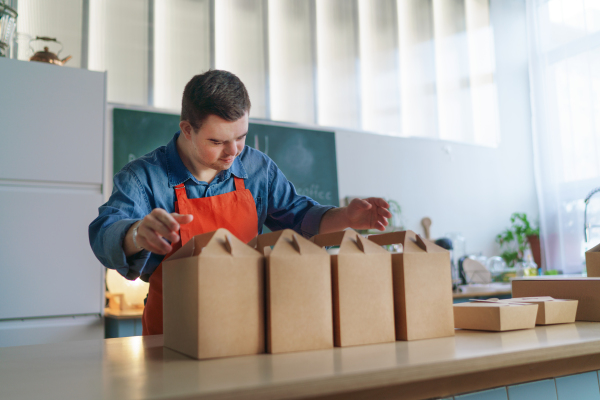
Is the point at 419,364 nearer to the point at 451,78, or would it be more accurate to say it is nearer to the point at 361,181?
the point at 361,181

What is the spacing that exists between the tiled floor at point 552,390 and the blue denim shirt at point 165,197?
2.14ft

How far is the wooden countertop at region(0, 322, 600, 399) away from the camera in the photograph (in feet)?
1.84

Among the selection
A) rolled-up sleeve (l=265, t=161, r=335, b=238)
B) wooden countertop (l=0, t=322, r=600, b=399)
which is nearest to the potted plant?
rolled-up sleeve (l=265, t=161, r=335, b=238)

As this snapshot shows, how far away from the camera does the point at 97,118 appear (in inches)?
96.1

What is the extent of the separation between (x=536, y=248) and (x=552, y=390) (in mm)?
3777

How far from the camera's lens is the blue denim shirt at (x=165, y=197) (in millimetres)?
994

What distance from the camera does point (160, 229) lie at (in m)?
0.76

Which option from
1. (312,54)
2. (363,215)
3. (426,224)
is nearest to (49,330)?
(363,215)

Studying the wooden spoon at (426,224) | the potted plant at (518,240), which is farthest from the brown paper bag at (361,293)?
the potted plant at (518,240)

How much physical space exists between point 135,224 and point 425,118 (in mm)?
3532

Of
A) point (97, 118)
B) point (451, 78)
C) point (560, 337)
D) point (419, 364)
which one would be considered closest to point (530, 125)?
point (451, 78)

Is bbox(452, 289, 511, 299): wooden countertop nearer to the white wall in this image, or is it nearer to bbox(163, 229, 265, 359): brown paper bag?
the white wall

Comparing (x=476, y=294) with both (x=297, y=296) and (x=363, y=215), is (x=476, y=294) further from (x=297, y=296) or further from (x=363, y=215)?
(x=297, y=296)

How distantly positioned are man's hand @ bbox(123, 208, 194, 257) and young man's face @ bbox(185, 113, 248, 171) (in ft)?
1.28
